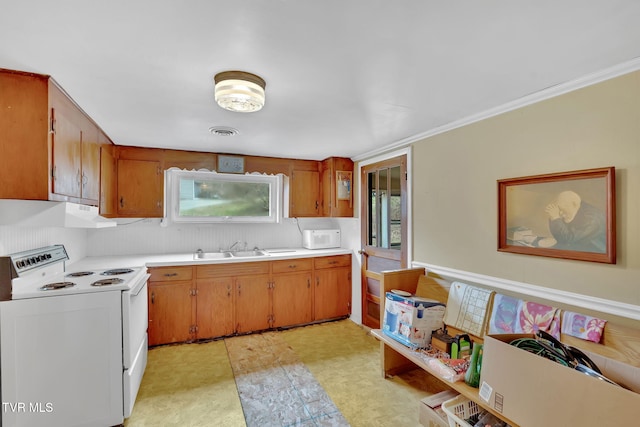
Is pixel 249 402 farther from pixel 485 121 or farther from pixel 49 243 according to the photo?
pixel 485 121

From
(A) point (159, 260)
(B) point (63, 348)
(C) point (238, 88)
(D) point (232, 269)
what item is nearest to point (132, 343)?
(B) point (63, 348)

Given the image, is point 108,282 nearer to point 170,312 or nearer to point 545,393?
point 170,312

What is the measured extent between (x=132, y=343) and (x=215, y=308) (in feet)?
4.05

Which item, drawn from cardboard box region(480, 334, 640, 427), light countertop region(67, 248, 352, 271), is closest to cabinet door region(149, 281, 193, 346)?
light countertop region(67, 248, 352, 271)

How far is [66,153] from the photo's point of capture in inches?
76.3

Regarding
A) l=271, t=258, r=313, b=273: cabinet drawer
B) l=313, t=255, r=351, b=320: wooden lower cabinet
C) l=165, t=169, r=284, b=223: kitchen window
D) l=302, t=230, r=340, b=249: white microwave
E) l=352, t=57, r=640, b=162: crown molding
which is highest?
l=352, t=57, r=640, b=162: crown molding

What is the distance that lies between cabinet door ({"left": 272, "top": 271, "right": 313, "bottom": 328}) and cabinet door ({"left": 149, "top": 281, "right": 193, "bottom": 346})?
0.97 metres

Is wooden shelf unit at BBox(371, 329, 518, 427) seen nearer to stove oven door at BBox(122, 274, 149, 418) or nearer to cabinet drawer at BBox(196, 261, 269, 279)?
cabinet drawer at BBox(196, 261, 269, 279)

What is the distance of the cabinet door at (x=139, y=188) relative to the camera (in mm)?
3262

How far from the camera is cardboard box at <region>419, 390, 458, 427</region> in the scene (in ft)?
5.80

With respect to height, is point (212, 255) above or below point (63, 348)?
above

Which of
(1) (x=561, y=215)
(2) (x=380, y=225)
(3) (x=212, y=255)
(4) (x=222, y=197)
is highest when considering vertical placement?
(4) (x=222, y=197)

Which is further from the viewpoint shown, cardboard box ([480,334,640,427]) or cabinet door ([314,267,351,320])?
cabinet door ([314,267,351,320])

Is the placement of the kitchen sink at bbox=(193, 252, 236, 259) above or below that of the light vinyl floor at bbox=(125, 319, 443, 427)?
above
